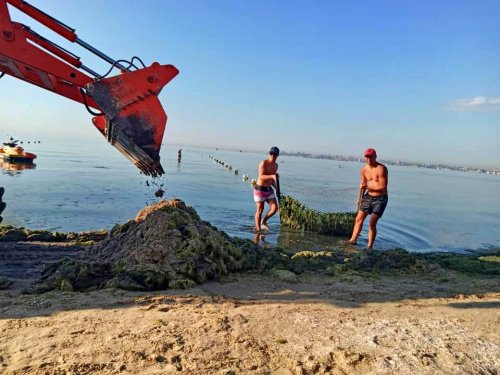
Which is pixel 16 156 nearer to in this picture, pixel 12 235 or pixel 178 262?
pixel 12 235

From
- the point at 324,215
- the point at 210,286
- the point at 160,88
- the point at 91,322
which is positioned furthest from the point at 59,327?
the point at 324,215

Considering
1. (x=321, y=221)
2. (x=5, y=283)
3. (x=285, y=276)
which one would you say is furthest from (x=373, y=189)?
(x=5, y=283)

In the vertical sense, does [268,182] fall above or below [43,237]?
above

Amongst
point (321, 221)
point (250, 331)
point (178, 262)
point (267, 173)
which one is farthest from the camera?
point (321, 221)

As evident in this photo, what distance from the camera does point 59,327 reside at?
344cm

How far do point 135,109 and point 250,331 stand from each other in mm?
3535

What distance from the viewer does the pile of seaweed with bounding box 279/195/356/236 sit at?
38.7 ft

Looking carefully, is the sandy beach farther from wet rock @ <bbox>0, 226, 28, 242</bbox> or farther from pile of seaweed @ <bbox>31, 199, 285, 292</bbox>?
wet rock @ <bbox>0, 226, 28, 242</bbox>

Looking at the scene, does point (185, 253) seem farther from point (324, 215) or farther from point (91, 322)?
point (324, 215)

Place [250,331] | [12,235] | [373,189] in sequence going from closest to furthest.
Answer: [250,331] < [12,235] < [373,189]

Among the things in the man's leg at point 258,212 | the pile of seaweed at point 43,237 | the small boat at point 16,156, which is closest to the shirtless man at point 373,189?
the man's leg at point 258,212

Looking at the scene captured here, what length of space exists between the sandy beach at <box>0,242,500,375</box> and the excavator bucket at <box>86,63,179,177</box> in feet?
6.91

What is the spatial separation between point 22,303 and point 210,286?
2.05 metres

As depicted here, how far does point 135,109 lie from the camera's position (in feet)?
18.5
